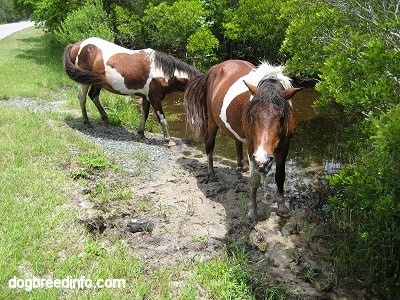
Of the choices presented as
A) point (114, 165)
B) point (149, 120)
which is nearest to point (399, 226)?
point (114, 165)

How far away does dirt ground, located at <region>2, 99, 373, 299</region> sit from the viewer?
4.39 metres

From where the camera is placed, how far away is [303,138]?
9312 millimetres

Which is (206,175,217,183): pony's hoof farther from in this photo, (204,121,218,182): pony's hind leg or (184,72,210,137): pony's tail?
(184,72,210,137): pony's tail

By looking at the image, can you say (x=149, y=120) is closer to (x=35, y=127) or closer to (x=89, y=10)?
(x=35, y=127)

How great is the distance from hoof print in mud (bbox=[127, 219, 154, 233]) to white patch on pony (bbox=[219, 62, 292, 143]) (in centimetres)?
176

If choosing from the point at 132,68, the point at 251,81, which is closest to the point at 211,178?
the point at 251,81

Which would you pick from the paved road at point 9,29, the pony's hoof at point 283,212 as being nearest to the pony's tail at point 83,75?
the pony's hoof at point 283,212

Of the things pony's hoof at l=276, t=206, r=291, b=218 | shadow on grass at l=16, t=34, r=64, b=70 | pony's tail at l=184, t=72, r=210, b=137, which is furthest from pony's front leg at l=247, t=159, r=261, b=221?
shadow on grass at l=16, t=34, r=64, b=70

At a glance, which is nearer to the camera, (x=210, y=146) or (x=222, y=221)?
(x=222, y=221)

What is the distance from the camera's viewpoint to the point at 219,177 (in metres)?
6.98

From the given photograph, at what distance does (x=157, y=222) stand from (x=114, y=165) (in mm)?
1974

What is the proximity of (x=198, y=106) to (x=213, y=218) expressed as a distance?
222 centimetres

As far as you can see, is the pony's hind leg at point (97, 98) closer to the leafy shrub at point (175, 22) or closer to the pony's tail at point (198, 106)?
the pony's tail at point (198, 106)

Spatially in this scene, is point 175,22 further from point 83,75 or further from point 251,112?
point 251,112
